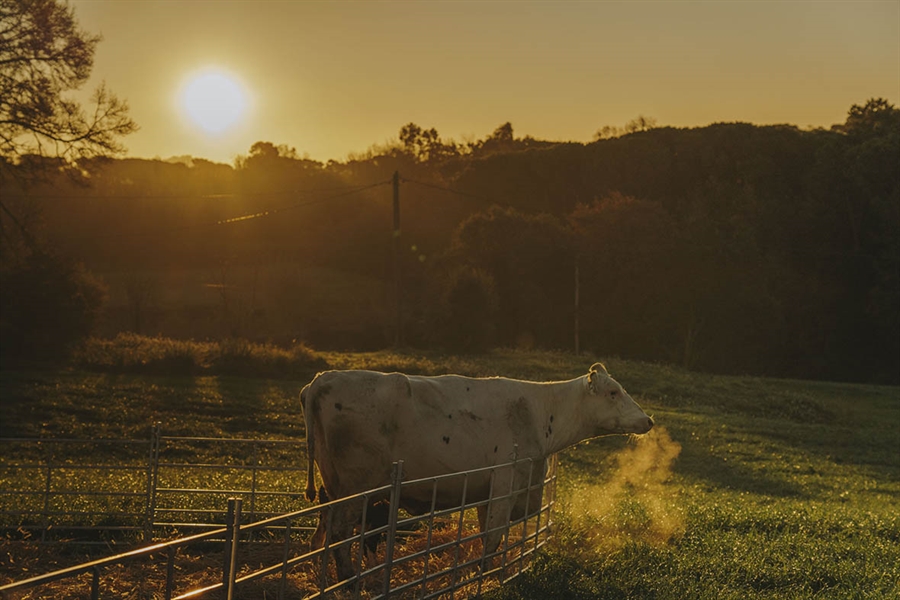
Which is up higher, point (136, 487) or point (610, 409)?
point (610, 409)

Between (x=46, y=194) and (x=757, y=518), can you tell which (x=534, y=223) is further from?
(x=757, y=518)

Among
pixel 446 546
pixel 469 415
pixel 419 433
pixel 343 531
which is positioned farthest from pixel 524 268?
pixel 446 546

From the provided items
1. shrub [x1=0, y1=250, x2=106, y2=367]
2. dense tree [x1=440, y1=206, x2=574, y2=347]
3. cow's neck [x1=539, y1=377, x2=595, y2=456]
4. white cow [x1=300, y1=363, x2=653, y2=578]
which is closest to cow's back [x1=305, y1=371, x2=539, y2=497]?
white cow [x1=300, y1=363, x2=653, y2=578]

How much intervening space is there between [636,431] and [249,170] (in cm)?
7935

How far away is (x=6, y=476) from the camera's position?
18.1 meters

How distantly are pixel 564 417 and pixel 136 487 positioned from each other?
23.8ft

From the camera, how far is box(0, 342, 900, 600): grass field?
9531 mm

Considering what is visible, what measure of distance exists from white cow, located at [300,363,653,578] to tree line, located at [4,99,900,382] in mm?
41713

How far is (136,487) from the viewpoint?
14953 mm

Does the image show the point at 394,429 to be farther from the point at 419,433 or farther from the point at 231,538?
the point at 231,538

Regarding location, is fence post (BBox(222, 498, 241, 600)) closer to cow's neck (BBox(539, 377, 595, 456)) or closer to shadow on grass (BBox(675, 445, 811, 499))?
cow's neck (BBox(539, 377, 595, 456))

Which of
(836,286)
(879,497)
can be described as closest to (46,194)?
(836,286)

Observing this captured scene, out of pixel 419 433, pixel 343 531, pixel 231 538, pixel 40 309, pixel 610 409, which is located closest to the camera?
pixel 231 538

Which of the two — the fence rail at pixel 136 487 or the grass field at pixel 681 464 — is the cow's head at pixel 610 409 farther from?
the fence rail at pixel 136 487
